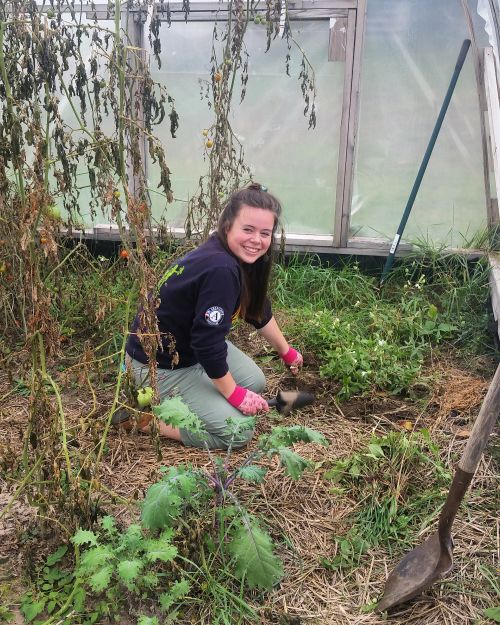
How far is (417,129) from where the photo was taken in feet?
13.9

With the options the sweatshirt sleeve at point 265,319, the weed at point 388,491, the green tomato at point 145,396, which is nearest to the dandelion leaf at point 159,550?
the green tomato at point 145,396

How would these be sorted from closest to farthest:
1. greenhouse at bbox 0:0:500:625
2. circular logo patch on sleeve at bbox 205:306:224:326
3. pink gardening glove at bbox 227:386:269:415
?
greenhouse at bbox 0:0:500:625 → circular logo patch on sleeve at bbox 205:306:224:326 → pink gardening glove at bbox 227:386:269:415

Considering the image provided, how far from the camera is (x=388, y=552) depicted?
214cm

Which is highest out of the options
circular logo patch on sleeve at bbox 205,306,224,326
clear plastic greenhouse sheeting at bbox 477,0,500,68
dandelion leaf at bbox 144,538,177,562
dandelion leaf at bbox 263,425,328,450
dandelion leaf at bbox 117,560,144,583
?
clear plastic greenhouse sheeting at bbox 477,0,500,68

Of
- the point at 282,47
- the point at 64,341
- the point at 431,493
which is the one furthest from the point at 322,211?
the point at 431,493

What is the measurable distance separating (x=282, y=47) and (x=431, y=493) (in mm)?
3264

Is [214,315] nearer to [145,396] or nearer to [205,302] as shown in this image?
[205,302]

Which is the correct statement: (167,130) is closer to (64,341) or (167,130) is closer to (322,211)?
(322,211)

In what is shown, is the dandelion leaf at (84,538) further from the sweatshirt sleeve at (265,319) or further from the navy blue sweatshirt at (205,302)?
the sweatshirt sleeve at (265,319)

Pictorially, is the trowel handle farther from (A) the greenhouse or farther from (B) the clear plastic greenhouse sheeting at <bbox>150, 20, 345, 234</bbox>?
(B) the clear plastic greenhouse sheeting at <bbox>150, 20, 345, 234</bbox>

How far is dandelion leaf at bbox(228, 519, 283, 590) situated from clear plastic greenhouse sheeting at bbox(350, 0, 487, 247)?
3.07 m

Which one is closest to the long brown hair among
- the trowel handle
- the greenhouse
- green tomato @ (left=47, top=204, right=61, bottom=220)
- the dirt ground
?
the greenhouse

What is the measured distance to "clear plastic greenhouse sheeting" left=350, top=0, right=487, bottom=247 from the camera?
4.04 metres

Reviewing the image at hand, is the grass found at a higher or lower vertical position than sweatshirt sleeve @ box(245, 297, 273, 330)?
lower
